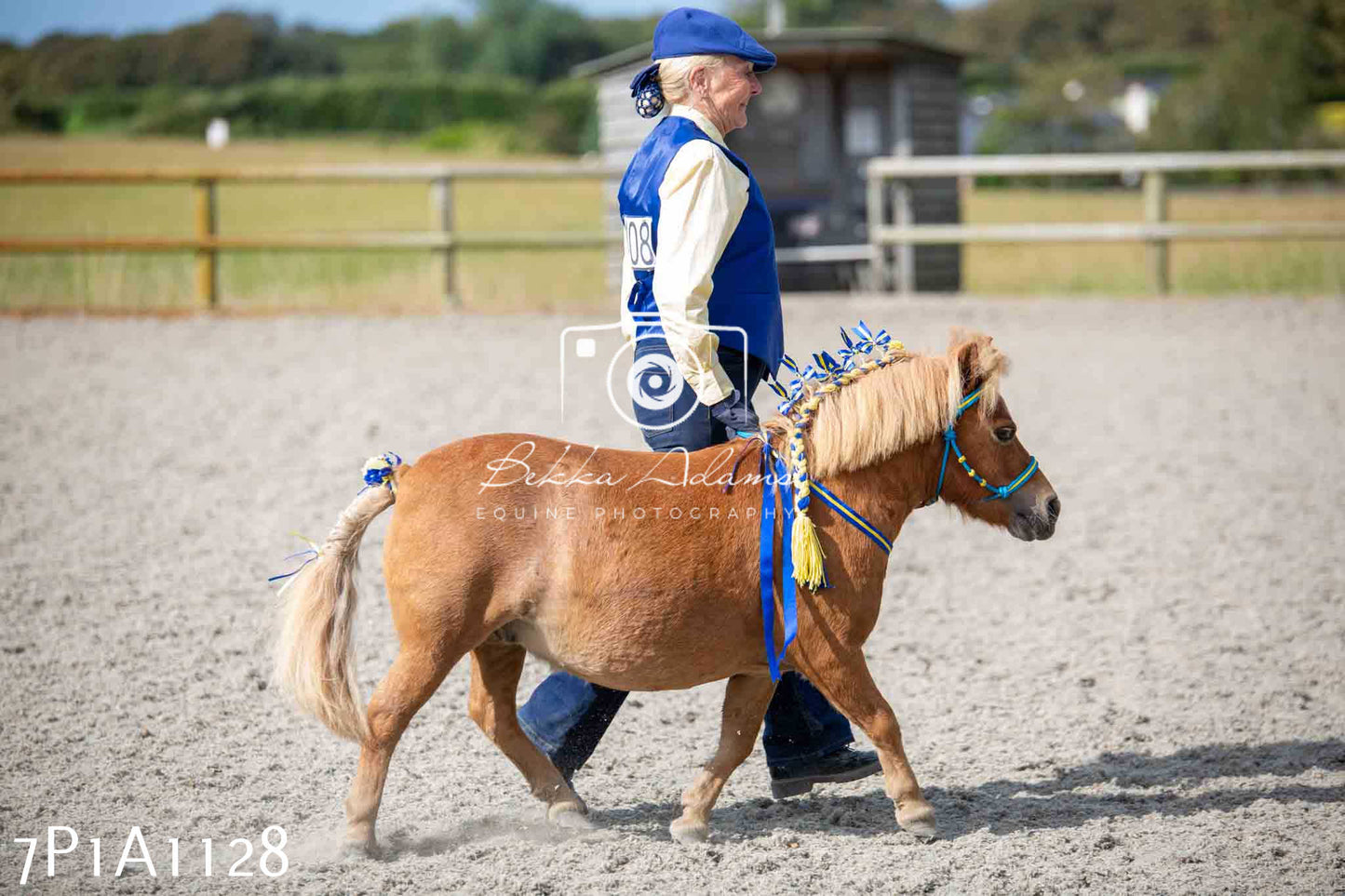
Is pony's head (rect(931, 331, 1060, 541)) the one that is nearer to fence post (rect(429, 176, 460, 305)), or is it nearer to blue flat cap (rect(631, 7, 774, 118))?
blue flat cap (rect(631, 7, 774, 118))

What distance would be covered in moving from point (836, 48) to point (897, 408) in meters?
13.0

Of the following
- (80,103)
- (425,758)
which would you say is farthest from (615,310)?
(80,103)

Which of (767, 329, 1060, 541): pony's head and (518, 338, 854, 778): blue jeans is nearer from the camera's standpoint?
(767, 329, 1060, 541): pony's head

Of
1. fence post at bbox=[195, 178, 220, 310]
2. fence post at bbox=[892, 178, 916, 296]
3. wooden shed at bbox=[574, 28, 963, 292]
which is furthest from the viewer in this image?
wooden shed at bbox=[574, 28, 963, 292]

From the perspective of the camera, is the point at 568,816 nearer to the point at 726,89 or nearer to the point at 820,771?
the point at 820,771

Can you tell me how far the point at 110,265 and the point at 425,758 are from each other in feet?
36.5

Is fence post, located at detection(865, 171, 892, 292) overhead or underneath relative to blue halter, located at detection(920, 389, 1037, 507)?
overhead

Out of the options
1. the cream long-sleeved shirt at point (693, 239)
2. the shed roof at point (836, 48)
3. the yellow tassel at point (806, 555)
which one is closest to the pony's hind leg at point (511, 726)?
the yellow tassel at point (806, 555)

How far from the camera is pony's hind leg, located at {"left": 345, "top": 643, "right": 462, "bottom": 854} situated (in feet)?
9.69

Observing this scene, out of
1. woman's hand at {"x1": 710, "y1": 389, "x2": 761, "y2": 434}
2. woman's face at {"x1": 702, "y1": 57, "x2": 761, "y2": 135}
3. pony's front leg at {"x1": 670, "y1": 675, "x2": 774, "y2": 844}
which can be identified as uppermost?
woman's face at {"x1": 702, "y1": 57, "x2": 761, "y2": 135}

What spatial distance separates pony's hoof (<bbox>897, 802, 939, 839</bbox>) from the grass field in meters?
9.80

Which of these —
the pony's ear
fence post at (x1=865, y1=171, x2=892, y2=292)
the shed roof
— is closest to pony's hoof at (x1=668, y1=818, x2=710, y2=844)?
the pony's ear

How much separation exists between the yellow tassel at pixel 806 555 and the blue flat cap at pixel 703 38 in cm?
→ 108

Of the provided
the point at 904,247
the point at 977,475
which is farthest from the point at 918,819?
the point at 904,247
